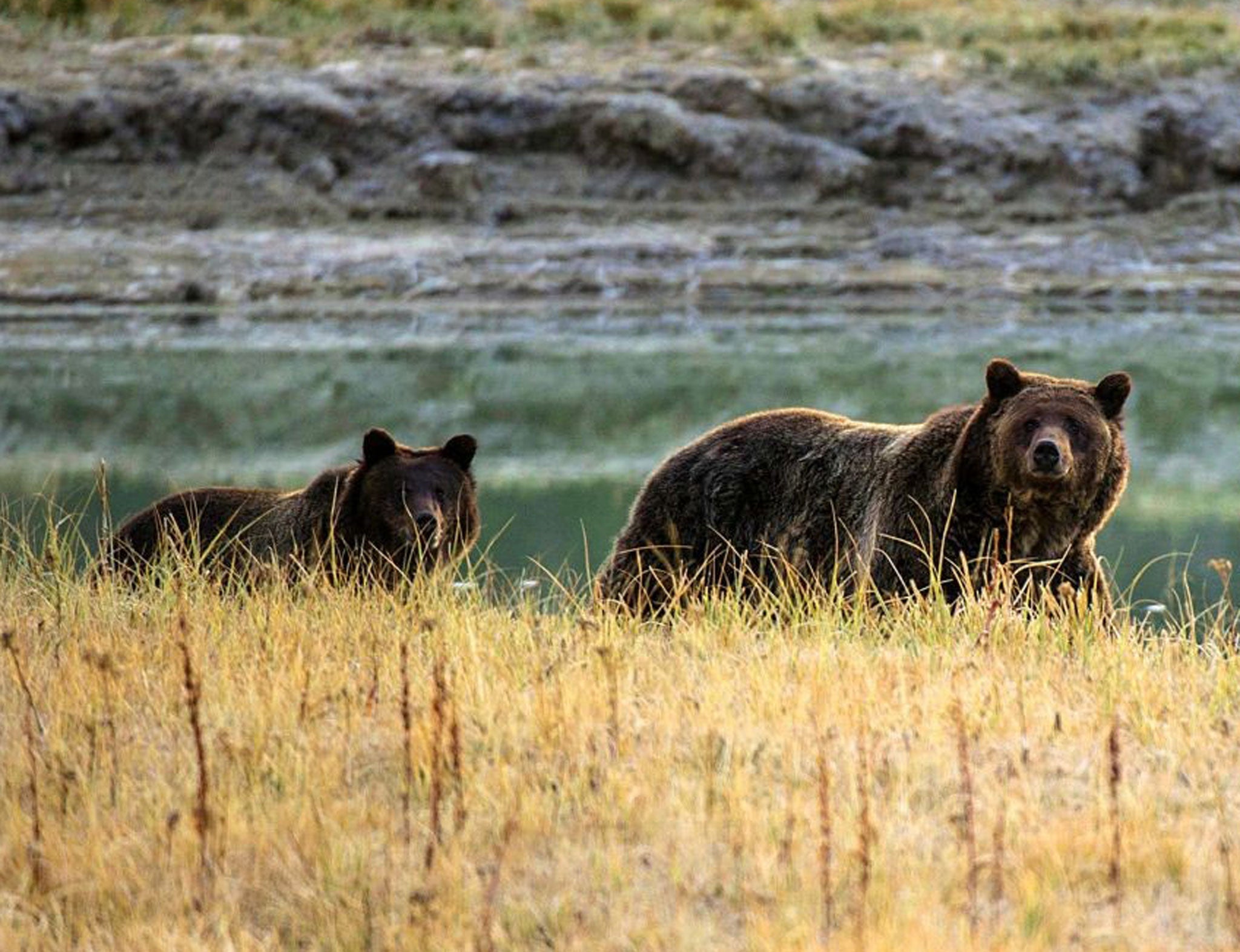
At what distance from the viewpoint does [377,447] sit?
26.3 ft

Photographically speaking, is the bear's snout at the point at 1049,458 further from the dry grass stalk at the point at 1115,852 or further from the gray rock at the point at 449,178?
the gray rock at the point at 449,178

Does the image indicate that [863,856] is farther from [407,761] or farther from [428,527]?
[428,527]

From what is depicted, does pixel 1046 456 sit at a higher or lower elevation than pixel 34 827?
higher

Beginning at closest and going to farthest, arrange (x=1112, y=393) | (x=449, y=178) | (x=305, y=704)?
(x=305, y=704)
(x=1112, y=393)
(x=449, y=178)

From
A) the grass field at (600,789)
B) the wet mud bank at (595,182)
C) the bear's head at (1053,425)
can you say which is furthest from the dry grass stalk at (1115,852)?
the wet mud bank at (595,182)

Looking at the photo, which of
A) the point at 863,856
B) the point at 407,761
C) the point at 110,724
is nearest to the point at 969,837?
the point at 863,856

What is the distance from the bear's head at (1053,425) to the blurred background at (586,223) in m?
8.06

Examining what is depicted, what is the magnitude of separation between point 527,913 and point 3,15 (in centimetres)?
2913

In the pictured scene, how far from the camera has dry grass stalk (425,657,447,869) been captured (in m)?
3.99

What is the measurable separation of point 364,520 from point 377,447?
29 centimetres

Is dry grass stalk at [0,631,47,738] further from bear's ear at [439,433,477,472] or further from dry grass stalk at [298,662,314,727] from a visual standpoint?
bear's ear at [439,433,477,472]

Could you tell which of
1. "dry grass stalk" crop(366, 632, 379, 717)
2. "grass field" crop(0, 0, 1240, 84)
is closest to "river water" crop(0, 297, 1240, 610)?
"dry grass stalk" crop(366, 632, 379, 717)

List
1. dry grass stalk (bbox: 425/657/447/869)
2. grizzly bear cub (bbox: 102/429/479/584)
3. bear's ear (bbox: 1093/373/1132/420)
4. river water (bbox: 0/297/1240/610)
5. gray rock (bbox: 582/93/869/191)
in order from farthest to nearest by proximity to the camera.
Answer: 1. gray rock (bbox: 582/93/869/191)
2. river water (bbox: 0/297/1240/610)
3. grizzly bear cub (bbox: 102/429/479/584)
4. bear's ear (bbox: 1093/373/1132/420)
5. dry grass stalk (bbox: 425/657/447/869)

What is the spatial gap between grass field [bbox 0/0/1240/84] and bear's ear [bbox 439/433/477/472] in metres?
22.1
